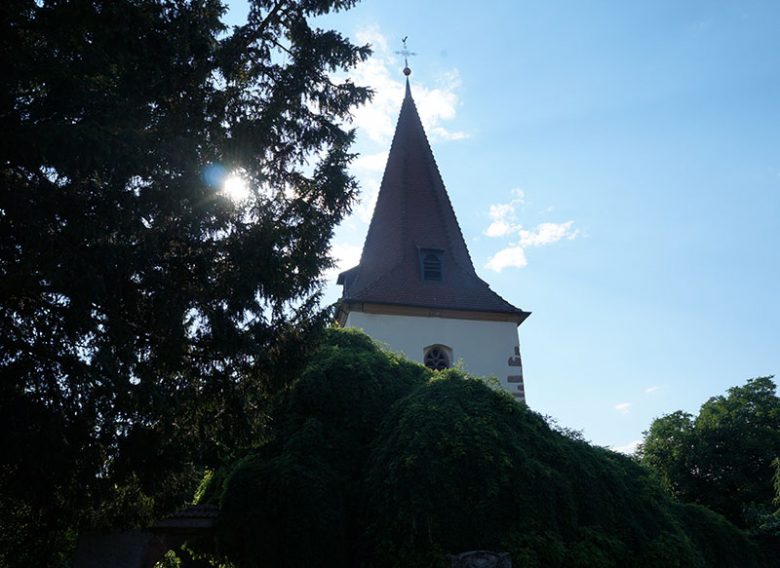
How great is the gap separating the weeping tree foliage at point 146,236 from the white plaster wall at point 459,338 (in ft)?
32.5

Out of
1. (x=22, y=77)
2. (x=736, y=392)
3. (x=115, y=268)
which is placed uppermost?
(x=736, y=392)

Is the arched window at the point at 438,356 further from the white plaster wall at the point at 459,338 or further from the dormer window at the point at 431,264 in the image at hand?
the dormer window at the point at 431,264

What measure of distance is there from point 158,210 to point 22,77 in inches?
53.7

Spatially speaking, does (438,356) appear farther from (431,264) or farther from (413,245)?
(413,245)

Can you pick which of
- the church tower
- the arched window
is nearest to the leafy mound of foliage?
the church tower

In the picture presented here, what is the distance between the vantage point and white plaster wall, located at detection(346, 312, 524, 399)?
17000 mm

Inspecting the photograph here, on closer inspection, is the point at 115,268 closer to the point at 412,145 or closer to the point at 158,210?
the point at 158,210

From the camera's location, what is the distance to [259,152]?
259 inches

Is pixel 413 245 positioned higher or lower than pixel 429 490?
higher

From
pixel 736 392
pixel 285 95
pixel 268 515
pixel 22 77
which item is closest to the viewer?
pixel 22 77

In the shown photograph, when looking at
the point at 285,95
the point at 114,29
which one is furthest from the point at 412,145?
the point at 114,29

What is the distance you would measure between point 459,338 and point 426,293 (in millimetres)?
1433

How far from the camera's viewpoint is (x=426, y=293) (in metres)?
17.9

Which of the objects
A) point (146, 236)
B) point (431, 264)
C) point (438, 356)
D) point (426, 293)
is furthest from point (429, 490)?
point (431, 264)
